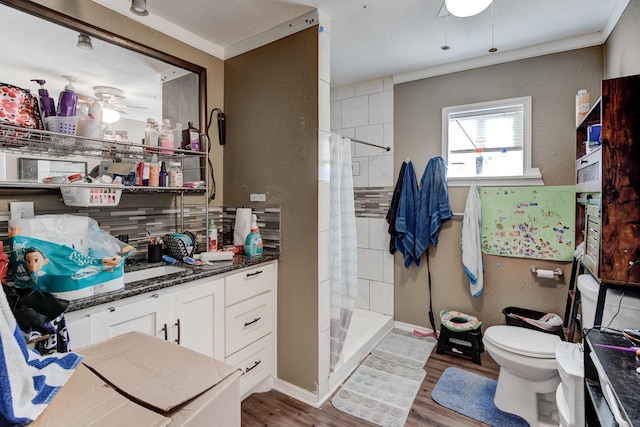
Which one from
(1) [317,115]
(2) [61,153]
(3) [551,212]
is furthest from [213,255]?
(3) [551,212]

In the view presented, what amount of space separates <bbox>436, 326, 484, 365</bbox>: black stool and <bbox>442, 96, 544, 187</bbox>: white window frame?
1.14 meters

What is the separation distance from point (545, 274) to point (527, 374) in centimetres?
90

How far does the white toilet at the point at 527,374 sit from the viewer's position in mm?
1674

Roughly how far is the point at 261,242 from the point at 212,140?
843 millimetres

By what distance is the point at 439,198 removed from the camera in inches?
105

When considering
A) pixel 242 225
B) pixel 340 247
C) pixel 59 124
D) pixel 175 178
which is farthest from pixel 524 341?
pixel 59 124

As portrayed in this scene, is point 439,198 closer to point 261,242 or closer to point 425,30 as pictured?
point 425,30

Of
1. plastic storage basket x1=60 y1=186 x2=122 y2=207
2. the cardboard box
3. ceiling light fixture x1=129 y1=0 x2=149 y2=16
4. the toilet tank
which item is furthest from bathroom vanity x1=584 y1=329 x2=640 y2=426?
ceiling light fixture x1=129 y1=0 x2=149 y2=16

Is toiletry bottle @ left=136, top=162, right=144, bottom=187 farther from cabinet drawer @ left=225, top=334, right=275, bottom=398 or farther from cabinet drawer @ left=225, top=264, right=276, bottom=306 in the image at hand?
cabinet drawer @ left=225, top=334, right=275, bottom=398

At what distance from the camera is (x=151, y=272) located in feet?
5.92

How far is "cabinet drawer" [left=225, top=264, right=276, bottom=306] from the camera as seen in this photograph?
178cm

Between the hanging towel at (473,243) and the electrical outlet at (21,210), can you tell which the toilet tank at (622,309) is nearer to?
the hanging towel at (473,243)

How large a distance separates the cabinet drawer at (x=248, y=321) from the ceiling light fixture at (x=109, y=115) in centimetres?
120

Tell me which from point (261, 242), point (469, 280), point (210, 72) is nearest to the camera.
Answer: point (261, 242)
